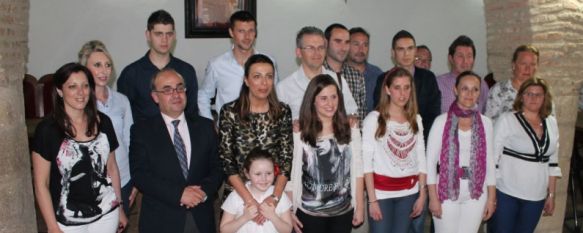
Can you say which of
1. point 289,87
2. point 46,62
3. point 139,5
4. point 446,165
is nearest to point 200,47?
point 139,5

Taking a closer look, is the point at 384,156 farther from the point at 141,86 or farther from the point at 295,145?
the point at 141,86

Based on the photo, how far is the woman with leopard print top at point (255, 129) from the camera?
3.08 metres

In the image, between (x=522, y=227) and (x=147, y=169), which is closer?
(x=147, y=169)

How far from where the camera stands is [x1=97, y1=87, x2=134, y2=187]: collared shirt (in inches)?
132

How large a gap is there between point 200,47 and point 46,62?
168cm

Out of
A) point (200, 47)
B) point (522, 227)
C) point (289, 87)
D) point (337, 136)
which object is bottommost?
point (522, 227)

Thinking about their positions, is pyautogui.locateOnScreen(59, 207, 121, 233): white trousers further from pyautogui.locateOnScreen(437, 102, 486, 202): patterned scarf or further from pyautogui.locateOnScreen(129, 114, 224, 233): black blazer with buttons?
pyautogui.locateOnScreen(437, 102, 486, 202): patterned scarf

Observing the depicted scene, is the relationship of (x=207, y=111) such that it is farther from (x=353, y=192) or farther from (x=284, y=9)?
(x=284, y=9)

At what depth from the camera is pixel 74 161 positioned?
278 centimetres

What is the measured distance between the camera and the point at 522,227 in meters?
3.92

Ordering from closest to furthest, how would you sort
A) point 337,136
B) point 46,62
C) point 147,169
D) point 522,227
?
1. point 147,169
2. point 337,136
3. point 522,227
4. point 46,62

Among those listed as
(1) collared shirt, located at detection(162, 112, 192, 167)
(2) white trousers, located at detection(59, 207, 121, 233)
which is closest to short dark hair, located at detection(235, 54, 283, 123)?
(1) collared shirt, located at detection(162, 112, 192, 167)

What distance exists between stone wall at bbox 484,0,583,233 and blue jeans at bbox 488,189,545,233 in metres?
1.11

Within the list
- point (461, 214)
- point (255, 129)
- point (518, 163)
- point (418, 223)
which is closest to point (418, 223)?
point (418, 223)
